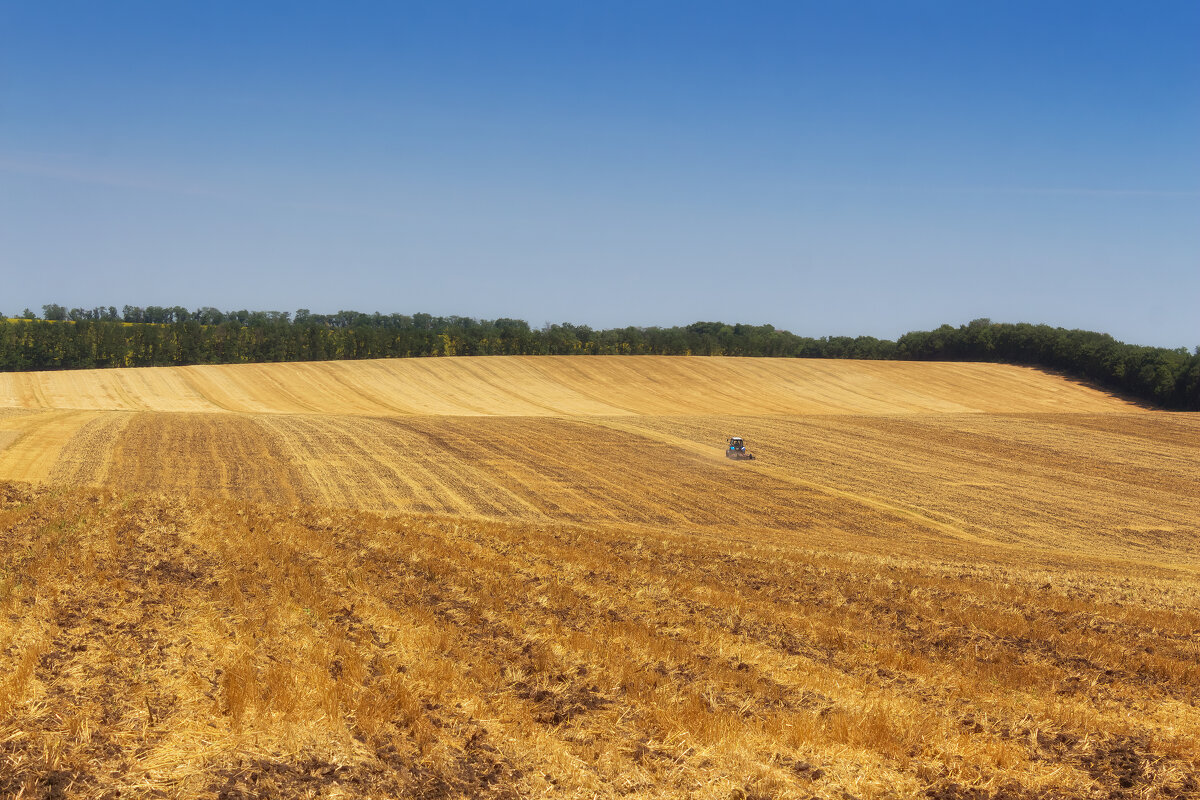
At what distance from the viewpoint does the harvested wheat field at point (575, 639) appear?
734cm

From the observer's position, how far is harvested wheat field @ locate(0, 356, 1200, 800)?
289 inches

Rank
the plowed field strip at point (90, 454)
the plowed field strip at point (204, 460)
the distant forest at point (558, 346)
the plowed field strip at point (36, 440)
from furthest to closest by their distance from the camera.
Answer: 1. the distant forest at point (558, 346)
2. the plowed field strip at point (36, 440)
3. the plowed field strip at point (204, 460)
4. the plowed field strip at point (90, 454)

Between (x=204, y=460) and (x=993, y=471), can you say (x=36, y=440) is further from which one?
(x=993, y=471)

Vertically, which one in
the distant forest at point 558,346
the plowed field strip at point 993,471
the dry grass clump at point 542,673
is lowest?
the plowed field strip at point 993,471

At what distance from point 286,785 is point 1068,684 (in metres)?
9.92

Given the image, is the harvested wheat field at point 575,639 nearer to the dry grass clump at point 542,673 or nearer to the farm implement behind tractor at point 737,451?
the dry grass clump at point 542,673

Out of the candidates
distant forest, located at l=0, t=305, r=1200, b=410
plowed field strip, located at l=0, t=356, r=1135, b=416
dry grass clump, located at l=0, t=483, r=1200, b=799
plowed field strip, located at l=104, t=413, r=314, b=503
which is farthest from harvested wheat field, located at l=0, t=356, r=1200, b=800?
distant forest, located at l=0, t=305, r=1200, b=410

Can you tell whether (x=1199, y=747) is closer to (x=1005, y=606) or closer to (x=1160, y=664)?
(x=1160, y=664)

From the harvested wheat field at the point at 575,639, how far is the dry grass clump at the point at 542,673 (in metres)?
0.05

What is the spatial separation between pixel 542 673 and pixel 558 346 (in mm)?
99174

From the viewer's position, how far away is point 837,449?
148 ft

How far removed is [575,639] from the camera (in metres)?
11.2

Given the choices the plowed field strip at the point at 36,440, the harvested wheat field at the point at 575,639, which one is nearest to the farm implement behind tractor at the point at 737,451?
the harvested wheat field at the point at 575,639

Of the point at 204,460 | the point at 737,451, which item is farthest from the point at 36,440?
the point at 737,451
